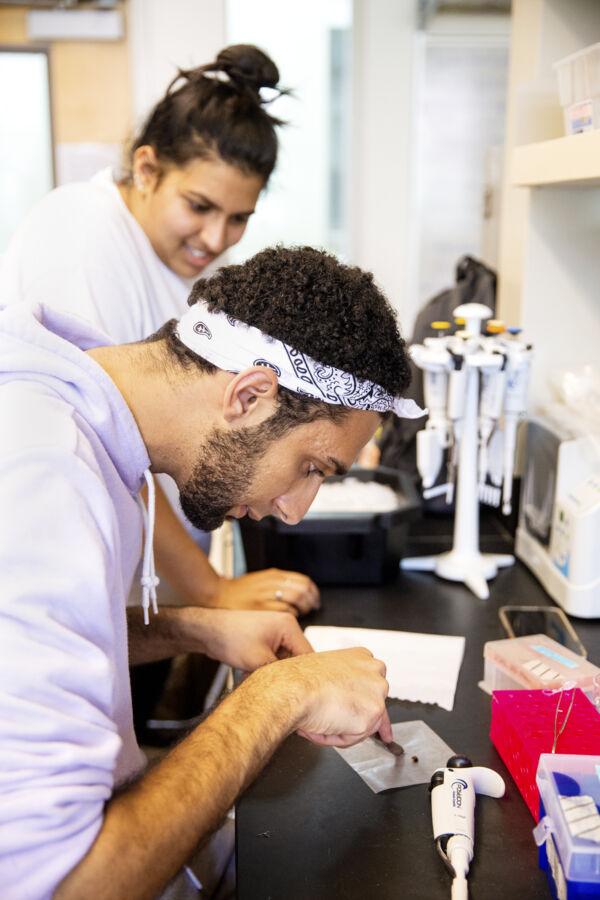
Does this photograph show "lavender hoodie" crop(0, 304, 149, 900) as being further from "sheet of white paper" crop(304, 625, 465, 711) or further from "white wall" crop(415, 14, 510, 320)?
"white wall" crop(415, 14, 510, 320)

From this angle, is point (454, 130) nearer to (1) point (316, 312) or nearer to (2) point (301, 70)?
(2) point (301, 70)

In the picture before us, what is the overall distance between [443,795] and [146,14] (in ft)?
8.80

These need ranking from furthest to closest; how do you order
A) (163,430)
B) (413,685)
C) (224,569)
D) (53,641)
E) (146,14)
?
(146,14), (224,569), (413,685), (163,430), (53,641)

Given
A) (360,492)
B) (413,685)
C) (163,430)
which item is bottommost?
(413,685)

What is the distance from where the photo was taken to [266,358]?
934mm

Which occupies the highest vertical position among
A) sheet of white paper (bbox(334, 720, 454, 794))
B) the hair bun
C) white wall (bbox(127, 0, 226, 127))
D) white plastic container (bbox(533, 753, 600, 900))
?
white wall (bbox(127, 0, 226, 127))

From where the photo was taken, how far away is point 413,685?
1.18 metres

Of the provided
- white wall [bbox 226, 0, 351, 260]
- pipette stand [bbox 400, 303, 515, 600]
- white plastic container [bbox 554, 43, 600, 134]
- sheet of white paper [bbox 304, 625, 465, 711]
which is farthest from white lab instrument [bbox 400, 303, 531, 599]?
white wall [bbox 226, 0, 351, 260]

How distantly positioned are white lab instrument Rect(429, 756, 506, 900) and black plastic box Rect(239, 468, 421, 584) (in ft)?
1.81

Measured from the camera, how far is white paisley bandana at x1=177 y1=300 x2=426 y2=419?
0.93m

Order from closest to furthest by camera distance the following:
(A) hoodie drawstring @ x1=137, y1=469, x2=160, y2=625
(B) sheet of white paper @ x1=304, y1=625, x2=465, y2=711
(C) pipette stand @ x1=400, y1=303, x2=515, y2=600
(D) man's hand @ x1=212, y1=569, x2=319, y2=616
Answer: (A) hoodie drawstring @ x1=137, y1=469, x2=160, y2=625, (B) sheet of white paper @ x1=304, y1=625, x2=465, y2=711, (D) man's hand @ x1=212, y1=569, x2=319, y2=616, (C) pipette stand @ x1=400, y1=303, x2=515, y2=600

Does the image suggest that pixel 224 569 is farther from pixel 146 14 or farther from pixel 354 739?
pixel 146 14

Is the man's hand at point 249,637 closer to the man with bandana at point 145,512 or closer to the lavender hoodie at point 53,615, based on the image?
the man with bandana at point 145,512

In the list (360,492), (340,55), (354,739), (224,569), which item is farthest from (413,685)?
(340,55)
